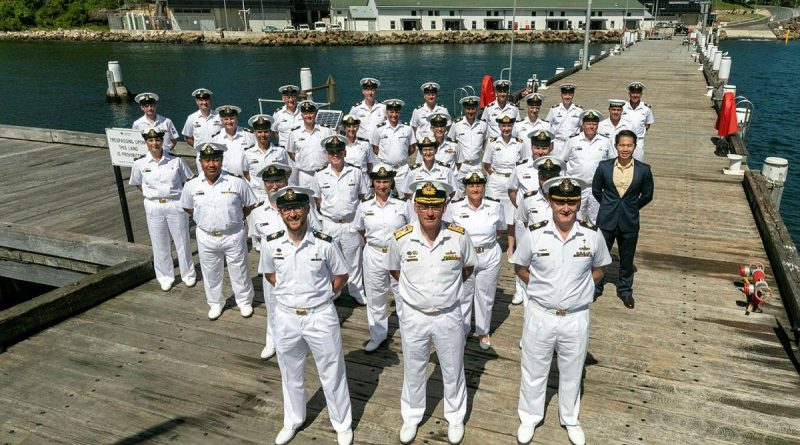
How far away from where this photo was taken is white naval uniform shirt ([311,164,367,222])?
6926 mm

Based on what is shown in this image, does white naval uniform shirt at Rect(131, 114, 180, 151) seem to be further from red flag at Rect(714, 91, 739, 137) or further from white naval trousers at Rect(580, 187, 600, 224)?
red flag at Rect(714, 91, 739, 137)

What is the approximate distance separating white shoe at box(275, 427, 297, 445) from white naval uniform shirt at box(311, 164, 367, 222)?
9.28 feet

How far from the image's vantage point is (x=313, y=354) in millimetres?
4668

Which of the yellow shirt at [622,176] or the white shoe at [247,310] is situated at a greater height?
the yellow shirt at [622,176]

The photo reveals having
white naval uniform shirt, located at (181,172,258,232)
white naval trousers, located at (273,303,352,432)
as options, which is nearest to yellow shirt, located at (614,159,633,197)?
white naval trousers, located at (273,303,352,432)

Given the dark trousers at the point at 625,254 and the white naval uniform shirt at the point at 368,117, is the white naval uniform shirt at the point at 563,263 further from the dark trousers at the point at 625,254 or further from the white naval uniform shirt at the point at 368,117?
the white naval uniform shirt at the point at 368,117

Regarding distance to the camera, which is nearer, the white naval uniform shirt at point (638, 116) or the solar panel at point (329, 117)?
the white naval uniform shirt at point (638, 116)

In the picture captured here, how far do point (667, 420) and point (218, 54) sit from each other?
78929 mm

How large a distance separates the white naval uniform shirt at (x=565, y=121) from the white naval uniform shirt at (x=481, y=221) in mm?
5287

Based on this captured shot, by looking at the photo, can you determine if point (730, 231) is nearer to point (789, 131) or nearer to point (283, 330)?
point (283, 330)

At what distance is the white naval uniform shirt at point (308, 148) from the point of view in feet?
29.5

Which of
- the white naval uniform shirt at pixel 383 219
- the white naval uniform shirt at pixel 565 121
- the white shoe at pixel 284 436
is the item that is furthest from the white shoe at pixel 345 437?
the white naval uniform shirt at pixel 565 121

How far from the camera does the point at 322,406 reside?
17.3 feet

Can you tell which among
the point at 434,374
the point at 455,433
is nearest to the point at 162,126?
the point at 434,374
